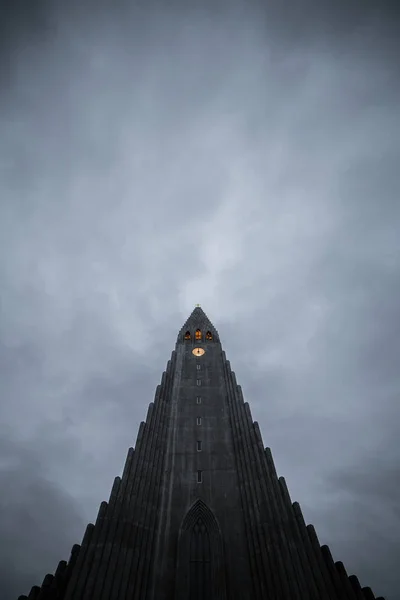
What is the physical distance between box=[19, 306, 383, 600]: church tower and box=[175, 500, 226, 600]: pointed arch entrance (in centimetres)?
7

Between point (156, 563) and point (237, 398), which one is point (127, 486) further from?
point (237, 398)

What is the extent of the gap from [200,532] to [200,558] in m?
1.79

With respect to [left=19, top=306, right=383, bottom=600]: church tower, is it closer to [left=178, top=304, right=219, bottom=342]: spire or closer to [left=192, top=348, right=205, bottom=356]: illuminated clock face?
[left=192, top=348, right=205, bottom=356]: illuminated clock face

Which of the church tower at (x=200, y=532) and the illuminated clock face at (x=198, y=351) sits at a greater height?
the illuminated clock face at (x=198, y=351)

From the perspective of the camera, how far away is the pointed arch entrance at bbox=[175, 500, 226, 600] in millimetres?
22891

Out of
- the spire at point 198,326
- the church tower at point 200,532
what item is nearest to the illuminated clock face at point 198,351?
the spire at point 198,326

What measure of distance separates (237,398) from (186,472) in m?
9.99

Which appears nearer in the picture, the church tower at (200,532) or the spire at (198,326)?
the church tower at (200,532)

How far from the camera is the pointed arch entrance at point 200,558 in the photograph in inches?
901

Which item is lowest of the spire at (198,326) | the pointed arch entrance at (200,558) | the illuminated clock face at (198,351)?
the pointed arch entrance at (200,558)

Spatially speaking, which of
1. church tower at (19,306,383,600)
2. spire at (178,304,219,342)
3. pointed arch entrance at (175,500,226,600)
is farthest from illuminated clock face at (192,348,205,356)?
pointed arch entrance at (175,500,226,600)

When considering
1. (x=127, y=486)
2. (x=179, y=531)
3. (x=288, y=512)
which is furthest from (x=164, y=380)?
(x=288, y=512)

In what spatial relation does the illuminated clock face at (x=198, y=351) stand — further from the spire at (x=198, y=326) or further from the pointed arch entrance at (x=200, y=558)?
the pointed arch entrance at (x=200, y=558)

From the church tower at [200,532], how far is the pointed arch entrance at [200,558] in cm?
7
